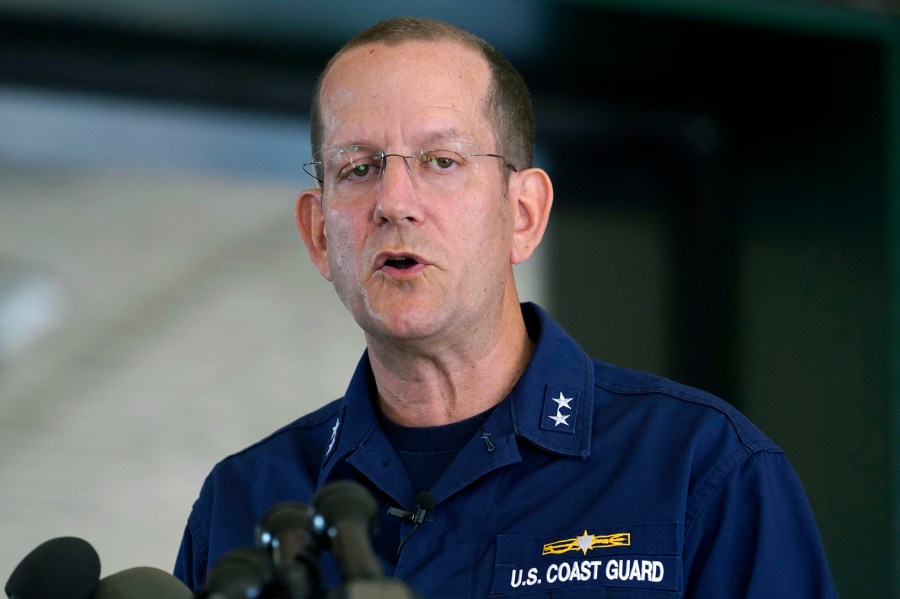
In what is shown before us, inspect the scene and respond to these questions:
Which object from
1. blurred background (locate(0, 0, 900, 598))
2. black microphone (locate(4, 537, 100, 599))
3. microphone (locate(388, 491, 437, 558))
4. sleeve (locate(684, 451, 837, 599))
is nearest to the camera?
black microphone (locate(4, 537, 100, 599))

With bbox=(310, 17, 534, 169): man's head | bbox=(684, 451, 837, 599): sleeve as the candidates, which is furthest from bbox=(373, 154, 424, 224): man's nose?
bbox=(684, 451, 837, 599): sleeve

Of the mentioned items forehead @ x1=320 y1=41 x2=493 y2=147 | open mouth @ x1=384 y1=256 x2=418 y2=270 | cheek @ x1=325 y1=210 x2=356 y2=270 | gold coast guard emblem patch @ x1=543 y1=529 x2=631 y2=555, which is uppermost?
forehead @ x1=320 y1=41 x2=493 y2=147

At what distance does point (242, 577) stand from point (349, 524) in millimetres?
111

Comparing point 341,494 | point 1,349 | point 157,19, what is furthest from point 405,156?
point 1,349

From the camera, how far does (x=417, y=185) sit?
6.57 ft

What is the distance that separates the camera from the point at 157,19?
2.93 metres

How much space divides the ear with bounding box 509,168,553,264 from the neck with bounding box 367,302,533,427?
0.12 meters

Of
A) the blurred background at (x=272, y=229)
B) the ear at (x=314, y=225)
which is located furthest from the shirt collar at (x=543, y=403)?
the blurred background at (x=272, y=229)

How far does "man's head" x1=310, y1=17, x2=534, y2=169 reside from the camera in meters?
2.13

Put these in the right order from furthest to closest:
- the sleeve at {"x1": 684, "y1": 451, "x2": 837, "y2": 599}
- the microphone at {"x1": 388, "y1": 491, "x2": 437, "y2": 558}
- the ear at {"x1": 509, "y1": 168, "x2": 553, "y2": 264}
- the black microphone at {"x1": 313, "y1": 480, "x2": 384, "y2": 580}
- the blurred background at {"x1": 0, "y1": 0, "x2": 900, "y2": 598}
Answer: the blurred background at {"x1": 0, "y1": 0, "x2": 900, "y2": 598} < the ear at {"x1": 509, "y1": 168, "x2": 553, "y2": 264} < the microphone at {"x1": 388, "y1": 491, "x2": 437, "y2": 558} < the sleeve at {"x1": 684, "y1": 451, "x2": 837, "y2": 599} < the black microphone at {"x1": 313, "y1": 480, "x2": 384, "y2": 580}

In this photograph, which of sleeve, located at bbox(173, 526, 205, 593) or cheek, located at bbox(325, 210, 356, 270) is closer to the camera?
cheek, located at bbox(325, 210, 356, 270)

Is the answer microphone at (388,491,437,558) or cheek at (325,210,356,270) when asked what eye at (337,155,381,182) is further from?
microphone at (388,491,437,558)

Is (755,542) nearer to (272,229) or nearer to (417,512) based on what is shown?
(417,512)

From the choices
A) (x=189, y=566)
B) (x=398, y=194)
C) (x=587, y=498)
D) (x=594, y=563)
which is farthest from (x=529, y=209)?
(x=189, y=566)
